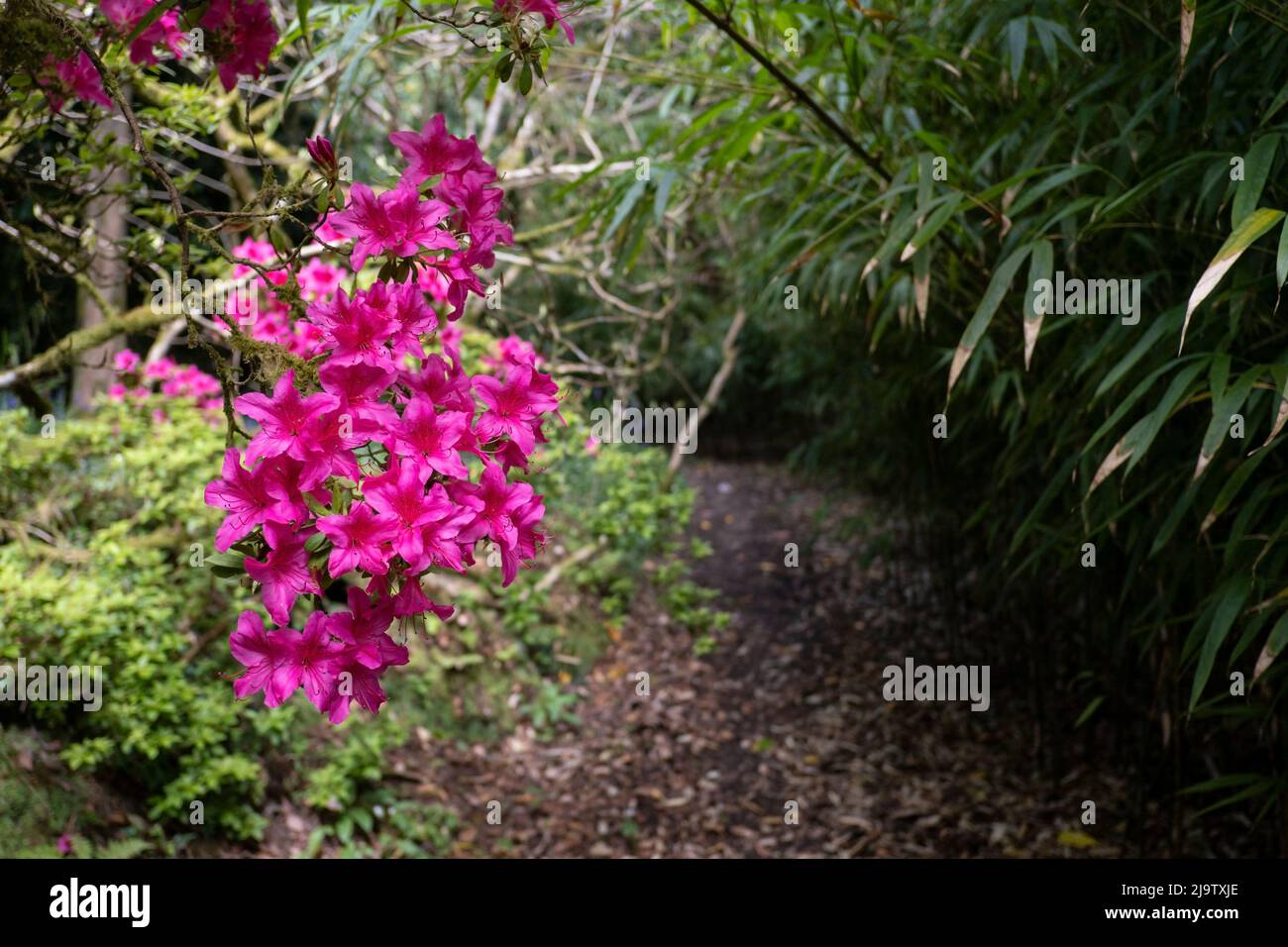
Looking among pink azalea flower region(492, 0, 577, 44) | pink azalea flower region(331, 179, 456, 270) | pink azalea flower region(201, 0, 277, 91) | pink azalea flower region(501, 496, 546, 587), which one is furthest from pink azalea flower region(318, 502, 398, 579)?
pink azalea flower region(201, 0, 277, 91)

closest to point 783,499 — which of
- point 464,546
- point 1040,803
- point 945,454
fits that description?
point 945,454

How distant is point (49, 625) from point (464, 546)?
1791 mm

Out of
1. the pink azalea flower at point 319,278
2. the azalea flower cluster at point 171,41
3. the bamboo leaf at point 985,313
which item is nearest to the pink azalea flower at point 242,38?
the azalea flower cluster at point 171,41

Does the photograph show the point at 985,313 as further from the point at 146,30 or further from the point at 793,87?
the point at 146,30

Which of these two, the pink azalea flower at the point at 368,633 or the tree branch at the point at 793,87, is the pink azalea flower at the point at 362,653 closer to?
the pink azalea flower at the point at 368,633

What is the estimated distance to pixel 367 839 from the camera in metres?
2.54

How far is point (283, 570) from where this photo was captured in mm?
737

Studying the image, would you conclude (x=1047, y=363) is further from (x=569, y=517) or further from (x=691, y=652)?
(x=569, y=517)

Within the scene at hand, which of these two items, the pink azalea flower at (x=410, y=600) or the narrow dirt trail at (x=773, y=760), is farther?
the narrow dirt trail at (x=773, y=760)

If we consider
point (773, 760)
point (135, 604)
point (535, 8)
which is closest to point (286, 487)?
point (535, 8)

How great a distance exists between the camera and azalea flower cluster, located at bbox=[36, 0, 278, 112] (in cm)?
108

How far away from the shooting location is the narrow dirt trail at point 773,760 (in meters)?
2.68

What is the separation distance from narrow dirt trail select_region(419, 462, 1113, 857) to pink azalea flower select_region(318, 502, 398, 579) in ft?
7.10

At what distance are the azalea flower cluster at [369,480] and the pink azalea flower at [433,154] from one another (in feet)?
0.06
